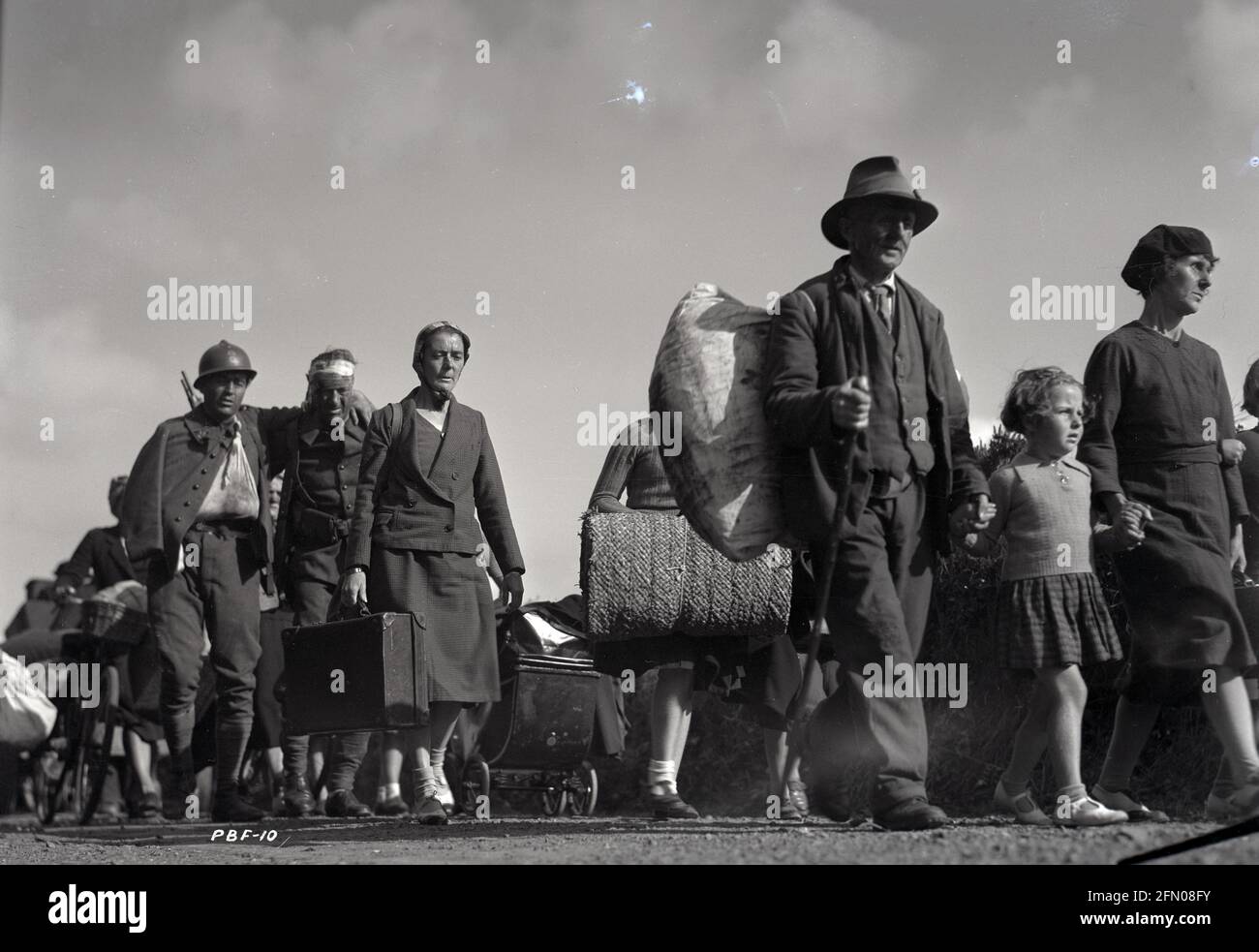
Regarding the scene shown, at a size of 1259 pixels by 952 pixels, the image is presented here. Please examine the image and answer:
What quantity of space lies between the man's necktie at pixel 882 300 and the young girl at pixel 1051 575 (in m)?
0.81

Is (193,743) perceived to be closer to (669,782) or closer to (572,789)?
(572,789)

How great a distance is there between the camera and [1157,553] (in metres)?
6.61

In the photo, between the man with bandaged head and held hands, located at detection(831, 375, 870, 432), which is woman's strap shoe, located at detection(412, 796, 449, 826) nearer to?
the man with bandaged head

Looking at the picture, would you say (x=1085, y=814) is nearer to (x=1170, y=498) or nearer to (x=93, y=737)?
(x=1170, y=498)

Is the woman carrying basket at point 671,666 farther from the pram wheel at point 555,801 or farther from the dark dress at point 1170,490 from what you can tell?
the pram wheel at point 555,801

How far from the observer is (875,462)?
6.03 meters

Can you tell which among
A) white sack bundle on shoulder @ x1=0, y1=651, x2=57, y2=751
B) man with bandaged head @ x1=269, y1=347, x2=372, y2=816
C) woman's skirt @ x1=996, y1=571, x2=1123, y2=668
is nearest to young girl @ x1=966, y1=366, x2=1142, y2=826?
woman's skirt @ x1=996, y1=571, x2=1123, y2=668

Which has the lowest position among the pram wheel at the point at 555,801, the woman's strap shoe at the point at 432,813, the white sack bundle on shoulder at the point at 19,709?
the pram wheel at the point at 555,801

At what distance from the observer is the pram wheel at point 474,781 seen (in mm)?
9500

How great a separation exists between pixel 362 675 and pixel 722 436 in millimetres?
2280

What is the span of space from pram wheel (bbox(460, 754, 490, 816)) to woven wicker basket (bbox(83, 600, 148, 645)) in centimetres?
236

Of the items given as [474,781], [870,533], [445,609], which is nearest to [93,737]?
[474,781]

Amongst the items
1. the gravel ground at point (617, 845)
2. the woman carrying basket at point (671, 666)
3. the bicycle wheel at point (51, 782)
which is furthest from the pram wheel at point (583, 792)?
the bicycle wheel at point (51, 782)

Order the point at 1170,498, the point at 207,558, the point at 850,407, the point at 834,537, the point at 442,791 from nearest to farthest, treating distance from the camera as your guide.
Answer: the point at 850,407 → the point at 834,537 → the point at 1170,498 → the point at 442,791 → the point at 207,558
